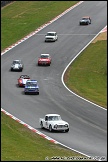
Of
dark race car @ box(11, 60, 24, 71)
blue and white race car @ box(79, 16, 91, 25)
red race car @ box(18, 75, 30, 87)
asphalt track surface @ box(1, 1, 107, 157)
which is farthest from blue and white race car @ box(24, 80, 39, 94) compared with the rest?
blue and white race car @ box(79, 16, 91, 25)

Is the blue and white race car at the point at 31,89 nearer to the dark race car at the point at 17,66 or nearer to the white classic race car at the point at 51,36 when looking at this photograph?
the dark race car at the point at 17,66

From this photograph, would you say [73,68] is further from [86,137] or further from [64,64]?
[86,137]

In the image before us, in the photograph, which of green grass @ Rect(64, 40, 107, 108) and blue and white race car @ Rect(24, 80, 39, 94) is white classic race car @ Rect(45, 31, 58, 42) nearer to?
green grass @ Rect(64, 40, 107, 108)

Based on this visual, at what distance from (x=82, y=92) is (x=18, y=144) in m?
29.8

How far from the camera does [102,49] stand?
83.3 meters

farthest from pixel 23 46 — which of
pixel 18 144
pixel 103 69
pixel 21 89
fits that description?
pixel 18 144

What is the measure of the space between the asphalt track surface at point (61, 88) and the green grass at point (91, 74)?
1397mm

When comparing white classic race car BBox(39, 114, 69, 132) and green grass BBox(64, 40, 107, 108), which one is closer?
white classic race car BBox(39, 114, 69, 132)

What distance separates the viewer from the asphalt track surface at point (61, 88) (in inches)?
1573

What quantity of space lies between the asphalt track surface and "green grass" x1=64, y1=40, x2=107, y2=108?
4.58ft

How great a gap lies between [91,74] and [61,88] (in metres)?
9.46

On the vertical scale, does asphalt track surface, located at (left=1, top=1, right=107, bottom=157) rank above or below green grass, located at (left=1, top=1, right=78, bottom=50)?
below

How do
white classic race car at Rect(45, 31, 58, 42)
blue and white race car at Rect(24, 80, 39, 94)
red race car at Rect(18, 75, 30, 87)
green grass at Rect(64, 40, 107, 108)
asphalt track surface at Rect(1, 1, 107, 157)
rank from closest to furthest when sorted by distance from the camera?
asphalt track surface at Rect(1, 1, 107, 157)
blue and white race car at Rect(24, 80, 39, 94)
green grass at Rect(64, 40, 107, 108)
red race car at Rect(18, 75, 30, 87)
white classic race car at Rect(45, 31, 58, 42)

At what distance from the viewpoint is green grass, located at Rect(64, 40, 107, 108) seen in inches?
2345
